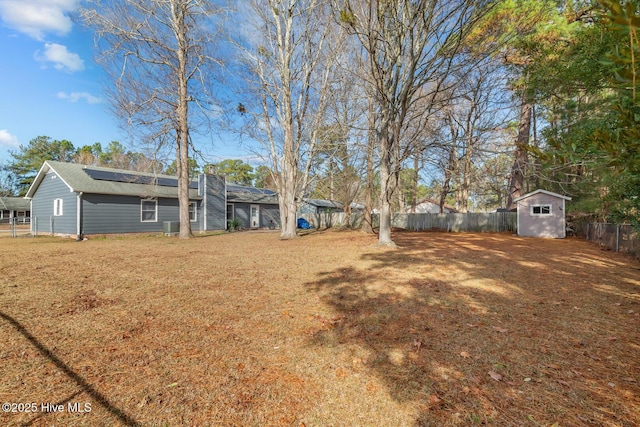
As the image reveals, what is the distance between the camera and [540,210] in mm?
15219

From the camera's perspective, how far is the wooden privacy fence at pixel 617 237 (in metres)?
8.71

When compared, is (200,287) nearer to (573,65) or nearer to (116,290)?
(116,290)

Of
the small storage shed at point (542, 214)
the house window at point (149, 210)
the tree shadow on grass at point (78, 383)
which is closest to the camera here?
the tree shadow on grass at point (78, 383)

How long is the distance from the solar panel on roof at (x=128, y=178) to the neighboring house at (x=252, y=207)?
14.1 ft

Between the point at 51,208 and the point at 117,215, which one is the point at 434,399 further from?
the point at 51,208

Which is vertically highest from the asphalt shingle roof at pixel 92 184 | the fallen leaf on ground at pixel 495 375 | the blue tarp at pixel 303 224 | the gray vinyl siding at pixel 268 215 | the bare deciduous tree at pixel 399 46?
the bare deciduous tree at pixel 399 46

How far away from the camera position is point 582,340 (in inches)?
129

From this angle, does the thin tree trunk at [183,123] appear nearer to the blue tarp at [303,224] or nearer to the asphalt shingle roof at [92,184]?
the asphalt shingle roof at [92,184]

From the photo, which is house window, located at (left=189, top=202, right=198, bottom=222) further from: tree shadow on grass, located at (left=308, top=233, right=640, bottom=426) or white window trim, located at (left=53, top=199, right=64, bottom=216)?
tree shadow on grass, located at (left=308, top=233, right=640, bottom=426)

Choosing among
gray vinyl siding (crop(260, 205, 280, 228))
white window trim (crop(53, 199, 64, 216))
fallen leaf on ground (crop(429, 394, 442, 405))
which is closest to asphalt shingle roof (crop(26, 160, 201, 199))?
white window trim (crop(53, 199, 64, 216))

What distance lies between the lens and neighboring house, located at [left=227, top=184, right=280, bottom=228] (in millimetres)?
21734

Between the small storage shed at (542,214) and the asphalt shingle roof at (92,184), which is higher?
the asphalt shingle roof at (92,184)

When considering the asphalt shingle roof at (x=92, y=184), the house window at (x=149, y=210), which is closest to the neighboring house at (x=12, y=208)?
the asphalt shingle roof at (x=92, y=184)

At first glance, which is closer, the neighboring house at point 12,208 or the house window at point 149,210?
the house window at point 149,210
